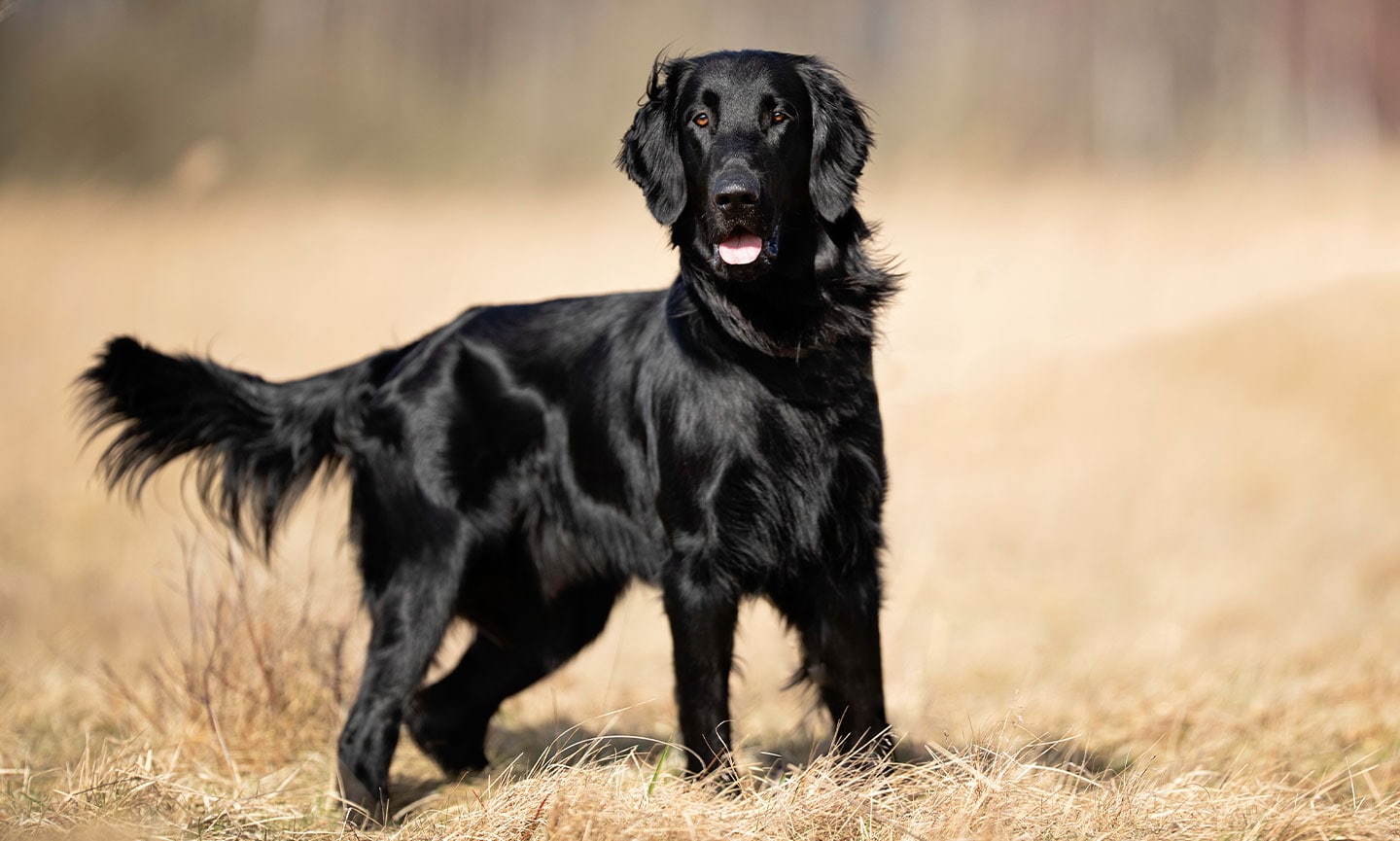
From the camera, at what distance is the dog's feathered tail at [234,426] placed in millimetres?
4223

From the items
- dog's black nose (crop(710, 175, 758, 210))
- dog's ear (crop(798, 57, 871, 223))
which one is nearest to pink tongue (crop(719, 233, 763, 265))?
dog's black nose (crop(710, 175, 758, 210))

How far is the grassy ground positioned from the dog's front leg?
0.44 feet

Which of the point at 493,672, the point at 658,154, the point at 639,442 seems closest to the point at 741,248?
the point at 658,154

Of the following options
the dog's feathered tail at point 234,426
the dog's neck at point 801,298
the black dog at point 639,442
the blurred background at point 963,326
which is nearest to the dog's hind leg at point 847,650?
the black dog at point 639,442

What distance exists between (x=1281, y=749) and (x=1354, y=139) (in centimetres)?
1236

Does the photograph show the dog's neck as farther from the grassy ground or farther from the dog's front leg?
the dog's front leg

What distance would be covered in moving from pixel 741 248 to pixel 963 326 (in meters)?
7.25

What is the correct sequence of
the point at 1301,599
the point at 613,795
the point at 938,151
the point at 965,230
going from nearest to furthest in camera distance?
the point at 613,795 < the point at 1301,599 < the point at 965,230 < the point at 938,151

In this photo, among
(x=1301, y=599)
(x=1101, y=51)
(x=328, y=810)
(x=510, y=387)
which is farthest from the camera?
(x=1101, y=51)

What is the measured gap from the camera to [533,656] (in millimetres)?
4352

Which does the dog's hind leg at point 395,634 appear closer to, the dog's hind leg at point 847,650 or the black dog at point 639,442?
the black dog at point 639,442

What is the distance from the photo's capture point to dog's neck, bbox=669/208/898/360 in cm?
344

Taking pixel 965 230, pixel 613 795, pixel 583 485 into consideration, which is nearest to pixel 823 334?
pixel 583 485

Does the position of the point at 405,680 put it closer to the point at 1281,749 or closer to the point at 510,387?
the point at 510,387
